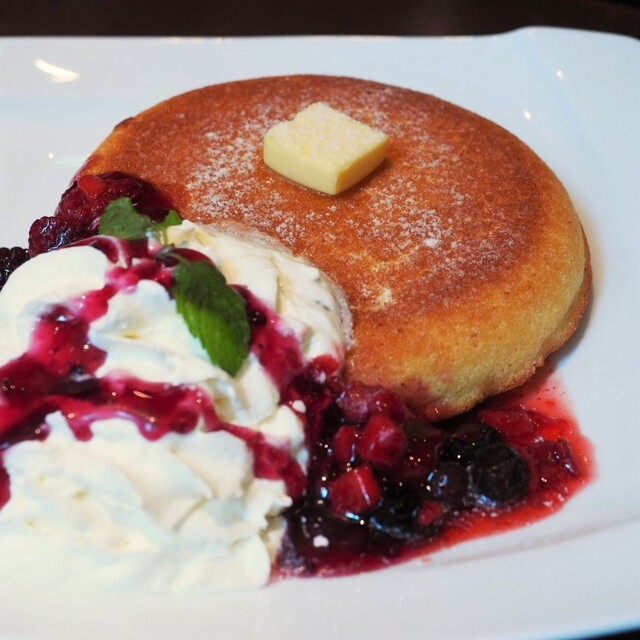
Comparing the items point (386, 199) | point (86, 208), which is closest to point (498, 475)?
point (386, 199)

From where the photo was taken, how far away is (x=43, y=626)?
4.60 feet

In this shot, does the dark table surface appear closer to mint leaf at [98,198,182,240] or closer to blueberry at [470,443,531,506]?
mint leaf at [98,198,182,240]

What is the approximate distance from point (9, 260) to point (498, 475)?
138 cm

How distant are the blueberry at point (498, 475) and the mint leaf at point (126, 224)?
2.90 ft

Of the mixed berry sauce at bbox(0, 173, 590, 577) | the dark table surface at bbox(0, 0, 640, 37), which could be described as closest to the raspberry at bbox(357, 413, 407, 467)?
the mixed berry sauce at bbox(0, 173, 590, 577)

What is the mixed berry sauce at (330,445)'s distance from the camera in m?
1.54

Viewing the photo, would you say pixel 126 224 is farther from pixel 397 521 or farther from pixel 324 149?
pixel 397 521

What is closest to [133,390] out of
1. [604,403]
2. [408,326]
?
[408,326]

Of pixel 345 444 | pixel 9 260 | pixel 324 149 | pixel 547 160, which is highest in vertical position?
pixel 324 149

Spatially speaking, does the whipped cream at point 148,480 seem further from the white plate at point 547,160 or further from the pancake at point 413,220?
the pancake at point 413,220

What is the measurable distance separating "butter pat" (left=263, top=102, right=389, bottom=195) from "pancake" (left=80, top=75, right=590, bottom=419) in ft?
0.13

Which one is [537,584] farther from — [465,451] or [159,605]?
[159,605]

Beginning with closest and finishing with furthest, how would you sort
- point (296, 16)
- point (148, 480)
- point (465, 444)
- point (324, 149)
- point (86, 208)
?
1. point (148, 480)
2. point (465, 444)
3. point (86, 208)
4. point (324, 149)
5. point (296, 16)

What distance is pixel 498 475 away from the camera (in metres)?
1.71
